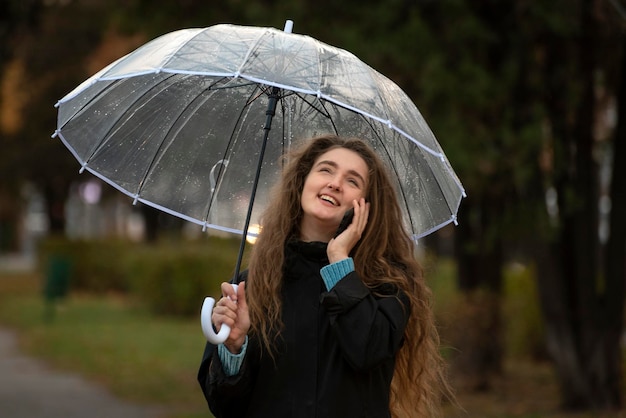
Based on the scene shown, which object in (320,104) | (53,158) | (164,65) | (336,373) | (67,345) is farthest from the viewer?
(53,158)

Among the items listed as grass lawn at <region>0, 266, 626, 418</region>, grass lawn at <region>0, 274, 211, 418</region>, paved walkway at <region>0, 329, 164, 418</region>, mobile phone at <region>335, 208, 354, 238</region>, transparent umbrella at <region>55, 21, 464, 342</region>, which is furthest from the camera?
grass lawn at <region>0, 274, 211, 418</region>

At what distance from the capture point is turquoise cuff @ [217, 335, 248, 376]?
3.17 meters

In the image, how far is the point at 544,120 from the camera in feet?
29.2

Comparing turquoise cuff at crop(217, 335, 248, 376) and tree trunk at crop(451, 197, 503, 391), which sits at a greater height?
turquoise cuff at crop(217, 335, 248, 376)

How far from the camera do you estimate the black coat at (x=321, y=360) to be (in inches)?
121

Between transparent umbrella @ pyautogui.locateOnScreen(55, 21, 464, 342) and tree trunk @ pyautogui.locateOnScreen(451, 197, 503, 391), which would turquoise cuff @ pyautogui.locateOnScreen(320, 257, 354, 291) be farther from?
tree trunk @ pyautogui.locateOnScreen(451, 197, 503, 391)

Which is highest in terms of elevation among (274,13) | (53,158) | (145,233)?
(274,13)

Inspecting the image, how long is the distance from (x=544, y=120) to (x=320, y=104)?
17.0 feet

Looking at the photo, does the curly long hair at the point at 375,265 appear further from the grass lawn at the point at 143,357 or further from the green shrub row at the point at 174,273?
the green shrub row at the point at 174,273

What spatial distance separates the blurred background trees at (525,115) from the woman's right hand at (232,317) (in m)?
5.24

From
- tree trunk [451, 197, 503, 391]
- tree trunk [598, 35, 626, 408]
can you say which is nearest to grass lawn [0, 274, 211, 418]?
tree trunk [451, 197, 503, 391]

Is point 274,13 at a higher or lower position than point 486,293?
higher

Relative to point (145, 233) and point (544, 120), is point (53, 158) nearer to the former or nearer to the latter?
point (145, 233)

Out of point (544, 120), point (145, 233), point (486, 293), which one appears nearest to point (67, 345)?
point (486, 293)
